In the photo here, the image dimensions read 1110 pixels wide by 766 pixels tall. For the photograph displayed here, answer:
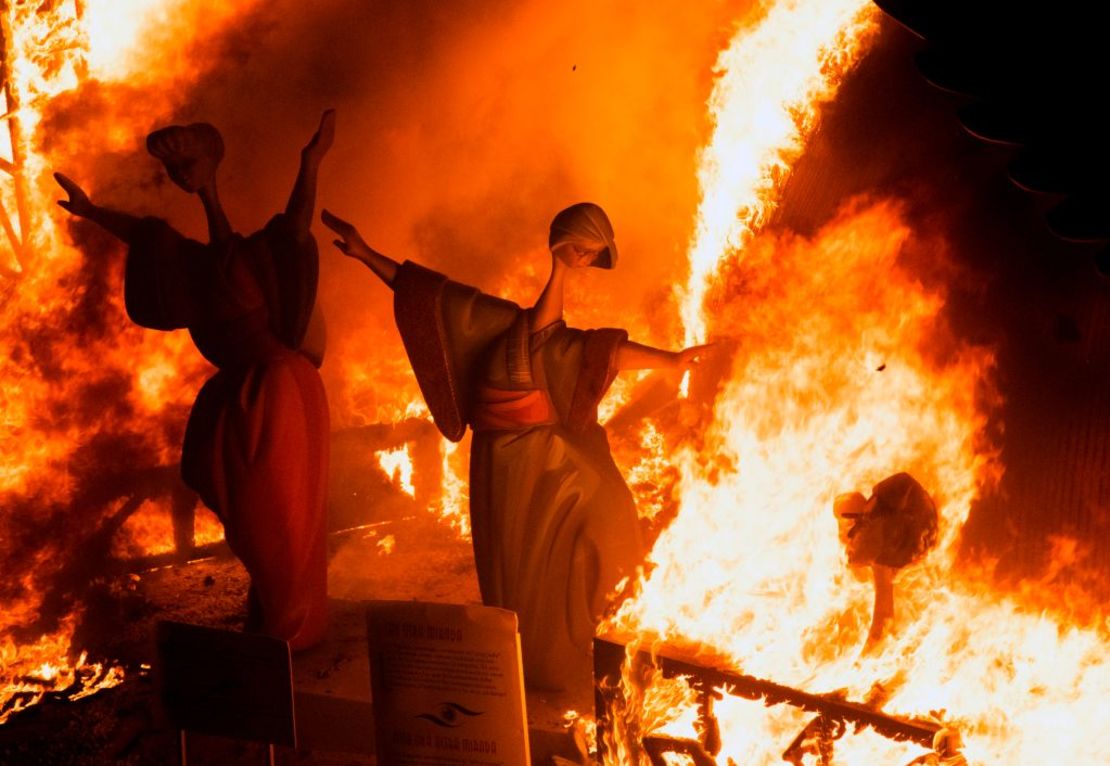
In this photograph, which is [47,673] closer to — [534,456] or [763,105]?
[534,456]

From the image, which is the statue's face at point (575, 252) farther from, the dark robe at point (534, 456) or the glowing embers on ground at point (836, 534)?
the glowing embers on ground at point (836, 534)

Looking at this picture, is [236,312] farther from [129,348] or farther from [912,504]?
[912,504]

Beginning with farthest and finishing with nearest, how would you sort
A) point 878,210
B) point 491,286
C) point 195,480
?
1. point 491,286
2. point 195,480
3. point 878,210

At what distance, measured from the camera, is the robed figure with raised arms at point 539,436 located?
5145mm

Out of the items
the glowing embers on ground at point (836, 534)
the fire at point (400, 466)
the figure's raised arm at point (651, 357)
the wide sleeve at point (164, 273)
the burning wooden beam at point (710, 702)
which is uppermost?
the wide sleeve at point (164, 273)

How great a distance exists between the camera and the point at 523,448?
5168 mm

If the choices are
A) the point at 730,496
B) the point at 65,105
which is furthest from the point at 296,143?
the point at 730,496

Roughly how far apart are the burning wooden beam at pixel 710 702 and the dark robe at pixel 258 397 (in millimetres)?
2261

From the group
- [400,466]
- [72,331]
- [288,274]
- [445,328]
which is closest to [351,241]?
[288,274]

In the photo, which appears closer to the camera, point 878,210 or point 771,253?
point 878,210

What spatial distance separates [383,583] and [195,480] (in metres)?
1.76

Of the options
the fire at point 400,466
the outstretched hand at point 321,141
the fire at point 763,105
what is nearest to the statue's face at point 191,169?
the outstretched hand at point 321,141

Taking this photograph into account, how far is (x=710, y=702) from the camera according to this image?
4.12m

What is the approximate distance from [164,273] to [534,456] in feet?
7.97
